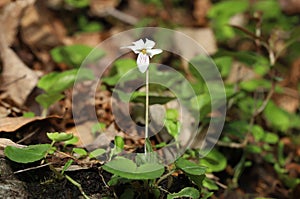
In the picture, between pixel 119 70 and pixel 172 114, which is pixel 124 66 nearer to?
pixel 119 70

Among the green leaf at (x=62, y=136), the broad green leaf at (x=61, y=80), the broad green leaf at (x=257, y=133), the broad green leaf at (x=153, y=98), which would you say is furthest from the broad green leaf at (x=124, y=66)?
the green leaf at (x=62, y=136)

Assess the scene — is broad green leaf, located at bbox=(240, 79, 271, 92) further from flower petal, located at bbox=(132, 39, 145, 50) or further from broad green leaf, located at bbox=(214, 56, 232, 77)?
flower petal, located at bbox=(132, 39, 145, 50)

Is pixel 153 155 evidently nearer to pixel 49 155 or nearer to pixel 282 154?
pixel 49 155

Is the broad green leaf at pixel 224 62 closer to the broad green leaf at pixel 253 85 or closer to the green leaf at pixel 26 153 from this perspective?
the broad green leaf at pixel 253 85

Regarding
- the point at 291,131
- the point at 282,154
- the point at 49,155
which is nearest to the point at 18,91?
the point at 49,155

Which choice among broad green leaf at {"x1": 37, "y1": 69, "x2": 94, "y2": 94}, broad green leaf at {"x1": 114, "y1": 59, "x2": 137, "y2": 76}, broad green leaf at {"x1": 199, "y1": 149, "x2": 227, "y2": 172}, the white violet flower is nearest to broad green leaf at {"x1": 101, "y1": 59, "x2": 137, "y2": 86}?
broad green leaf at {"x1": 114, "y1": 59, "x2": 137, "y2": 76}

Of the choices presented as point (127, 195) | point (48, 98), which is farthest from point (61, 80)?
point (127, 195)
